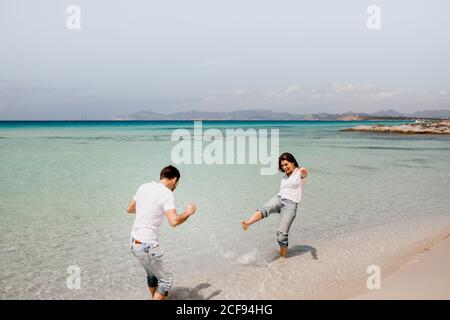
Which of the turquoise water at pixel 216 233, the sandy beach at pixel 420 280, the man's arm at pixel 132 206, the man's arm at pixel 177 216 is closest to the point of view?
the man's arm at pixel 177 216

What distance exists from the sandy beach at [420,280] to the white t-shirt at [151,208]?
3018mm

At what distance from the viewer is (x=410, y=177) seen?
17297 mm

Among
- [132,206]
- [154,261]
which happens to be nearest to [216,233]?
[132,206]

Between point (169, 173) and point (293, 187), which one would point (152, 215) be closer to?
point (169, 173)

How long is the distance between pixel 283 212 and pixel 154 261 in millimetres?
2995

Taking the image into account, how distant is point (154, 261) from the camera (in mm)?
4684

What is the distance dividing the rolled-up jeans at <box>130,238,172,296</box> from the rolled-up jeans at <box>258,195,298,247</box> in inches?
104

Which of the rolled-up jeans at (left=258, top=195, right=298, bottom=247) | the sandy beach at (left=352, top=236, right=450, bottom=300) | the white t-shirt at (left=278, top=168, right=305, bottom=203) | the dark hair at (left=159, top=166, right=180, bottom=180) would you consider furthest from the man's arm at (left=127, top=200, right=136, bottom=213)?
the sandy beach at (left=352, top=236, right=450, bottom=300)

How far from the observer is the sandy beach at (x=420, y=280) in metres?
5.17

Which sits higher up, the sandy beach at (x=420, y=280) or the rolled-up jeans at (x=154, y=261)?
the rolled-up jeans at (x=154, y=261)

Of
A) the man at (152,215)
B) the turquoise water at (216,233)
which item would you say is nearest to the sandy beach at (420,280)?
the turquoise water at (216,233)

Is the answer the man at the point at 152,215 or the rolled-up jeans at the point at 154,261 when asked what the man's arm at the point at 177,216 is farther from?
the rolled-up jeans at the point at 154,261
